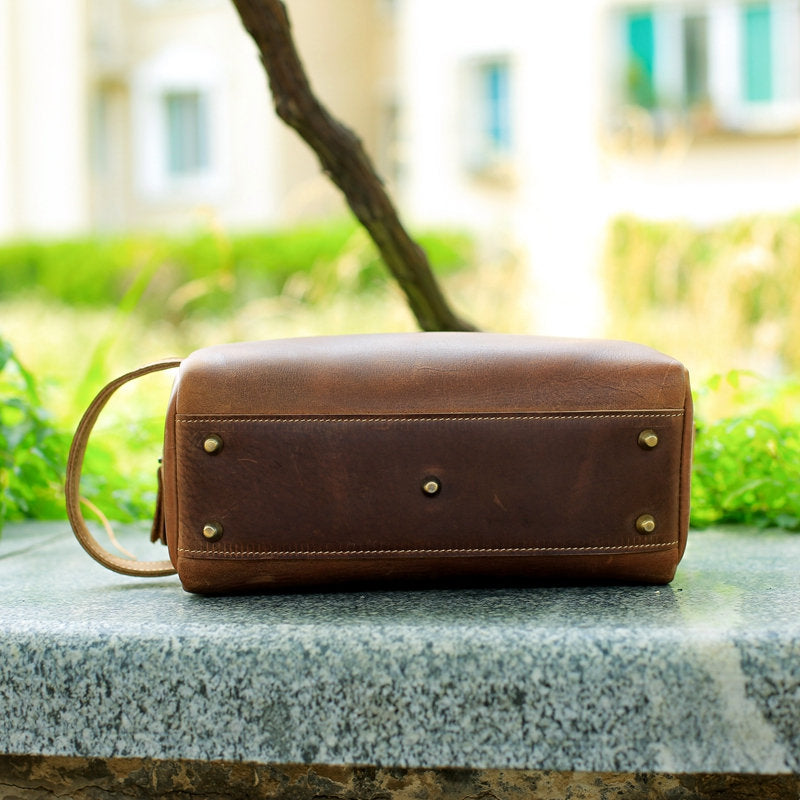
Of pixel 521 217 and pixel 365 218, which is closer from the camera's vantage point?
pixel 365 218

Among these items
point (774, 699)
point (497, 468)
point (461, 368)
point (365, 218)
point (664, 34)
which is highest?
point (664, 34)

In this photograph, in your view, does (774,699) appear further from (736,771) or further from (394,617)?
(394,617)

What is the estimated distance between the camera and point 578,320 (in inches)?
140

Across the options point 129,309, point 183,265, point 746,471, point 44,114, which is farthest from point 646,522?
point 44,114

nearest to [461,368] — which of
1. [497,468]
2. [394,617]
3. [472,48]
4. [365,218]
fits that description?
[497,468]

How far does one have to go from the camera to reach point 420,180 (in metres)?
10.6

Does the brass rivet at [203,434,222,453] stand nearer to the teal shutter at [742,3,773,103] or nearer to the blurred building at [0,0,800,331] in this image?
the blurred building at [0,0,800,331]

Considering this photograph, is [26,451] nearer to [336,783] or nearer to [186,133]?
[336,783]

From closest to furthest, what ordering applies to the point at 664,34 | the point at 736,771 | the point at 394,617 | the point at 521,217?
1. the point at 736,771
2. the point at 394,617
3. the point at 521,217
4. the point at 664,34

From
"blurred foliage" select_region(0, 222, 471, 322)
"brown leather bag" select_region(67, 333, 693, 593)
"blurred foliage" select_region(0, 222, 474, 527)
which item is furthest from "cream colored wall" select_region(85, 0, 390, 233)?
"brown leather bag" select_region(67, 333, 693, 593)

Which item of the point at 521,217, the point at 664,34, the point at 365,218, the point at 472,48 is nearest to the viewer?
the point at 365,218

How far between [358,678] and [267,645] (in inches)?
3.6

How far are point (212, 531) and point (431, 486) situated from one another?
23cm

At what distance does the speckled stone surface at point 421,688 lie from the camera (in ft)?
2.97
